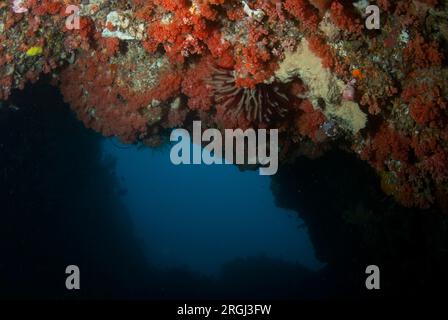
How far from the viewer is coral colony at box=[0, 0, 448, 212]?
4.93 meters

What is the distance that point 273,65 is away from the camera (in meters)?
5.36

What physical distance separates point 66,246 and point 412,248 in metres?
13.8

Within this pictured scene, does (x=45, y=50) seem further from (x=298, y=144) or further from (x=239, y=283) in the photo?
(x=239, y=283)

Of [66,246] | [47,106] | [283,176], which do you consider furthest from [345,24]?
[66,246]

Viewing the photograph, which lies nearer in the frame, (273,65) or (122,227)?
(273,65)

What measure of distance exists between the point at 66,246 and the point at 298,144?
1259 cm

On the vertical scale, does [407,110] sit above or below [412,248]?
above

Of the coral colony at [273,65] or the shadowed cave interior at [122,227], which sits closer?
the coral colony at [273,65]

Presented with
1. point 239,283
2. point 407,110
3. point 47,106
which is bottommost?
point 239,283

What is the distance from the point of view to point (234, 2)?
5121 millimetres

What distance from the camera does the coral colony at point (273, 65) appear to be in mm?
4934
